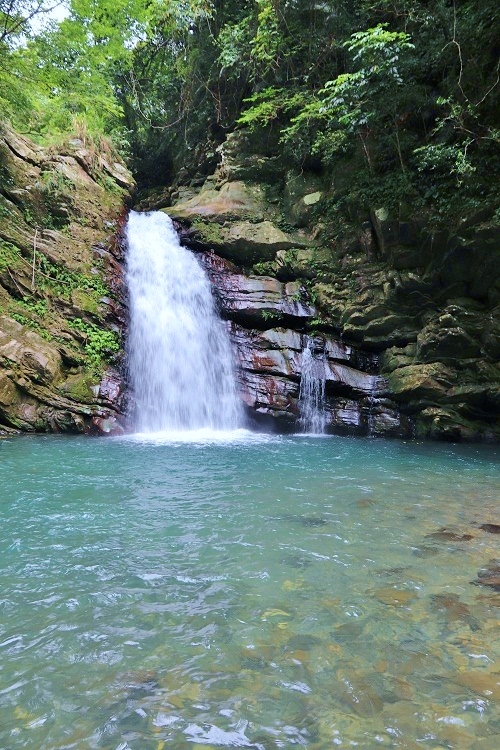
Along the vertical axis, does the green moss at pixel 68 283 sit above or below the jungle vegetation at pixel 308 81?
below

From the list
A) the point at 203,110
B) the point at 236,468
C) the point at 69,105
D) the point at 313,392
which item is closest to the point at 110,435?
the point at 236,468

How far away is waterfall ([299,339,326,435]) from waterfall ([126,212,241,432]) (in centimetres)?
172

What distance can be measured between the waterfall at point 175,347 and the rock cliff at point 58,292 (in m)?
0.55

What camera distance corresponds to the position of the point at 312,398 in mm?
11539

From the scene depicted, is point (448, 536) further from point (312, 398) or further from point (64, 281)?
point (64, 281)

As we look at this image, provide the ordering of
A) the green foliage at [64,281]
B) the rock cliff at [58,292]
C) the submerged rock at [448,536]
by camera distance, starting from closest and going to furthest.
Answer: the submerged rock at [448,536] → the rock cliff at [58,292] → the green foliage at [64,281]

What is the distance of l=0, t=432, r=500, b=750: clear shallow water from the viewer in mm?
1794

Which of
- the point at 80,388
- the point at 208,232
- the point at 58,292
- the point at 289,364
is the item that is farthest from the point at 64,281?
the point at 289,364

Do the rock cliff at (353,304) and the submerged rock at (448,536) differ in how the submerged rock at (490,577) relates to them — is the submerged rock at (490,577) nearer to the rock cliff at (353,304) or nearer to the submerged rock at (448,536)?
the submerged rock at (448,536)

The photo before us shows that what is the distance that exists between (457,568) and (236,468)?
378cm

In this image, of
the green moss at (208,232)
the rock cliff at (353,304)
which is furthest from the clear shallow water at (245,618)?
the green moss at (208,232)

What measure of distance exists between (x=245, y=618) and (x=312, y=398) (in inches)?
361

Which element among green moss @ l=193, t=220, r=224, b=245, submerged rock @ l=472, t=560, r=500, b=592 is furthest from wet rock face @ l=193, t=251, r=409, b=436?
submerged rock @ l=472, t=560, r=500, b=592

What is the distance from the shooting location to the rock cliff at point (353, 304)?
33.8 feet
